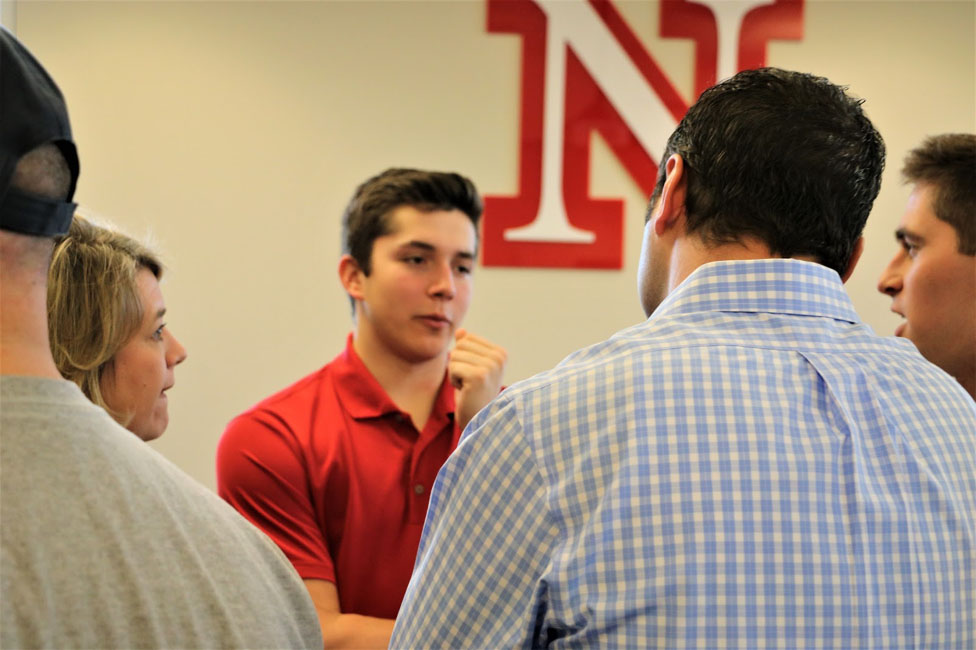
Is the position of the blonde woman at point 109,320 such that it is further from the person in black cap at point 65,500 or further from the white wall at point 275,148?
the white wall at point 275,148

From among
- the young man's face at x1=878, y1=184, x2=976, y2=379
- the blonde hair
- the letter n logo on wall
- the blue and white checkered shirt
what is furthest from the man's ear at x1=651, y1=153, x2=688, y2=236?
the letter n logo on wall

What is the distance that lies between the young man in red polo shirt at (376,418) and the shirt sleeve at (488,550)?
758 millimetres

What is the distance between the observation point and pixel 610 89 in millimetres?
2885

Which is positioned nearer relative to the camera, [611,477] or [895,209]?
[611,477]

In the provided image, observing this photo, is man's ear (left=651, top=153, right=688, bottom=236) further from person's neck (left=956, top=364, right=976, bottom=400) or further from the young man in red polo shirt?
person's neck (left=956, top=364, right=976, bottom=400)

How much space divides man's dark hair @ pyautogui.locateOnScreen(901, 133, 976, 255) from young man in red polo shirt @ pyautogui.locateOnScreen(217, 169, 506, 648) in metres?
0.90

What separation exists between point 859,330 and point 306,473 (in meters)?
1.07

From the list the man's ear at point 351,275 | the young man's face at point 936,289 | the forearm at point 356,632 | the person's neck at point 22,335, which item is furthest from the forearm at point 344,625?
the young man's face at point 936,289

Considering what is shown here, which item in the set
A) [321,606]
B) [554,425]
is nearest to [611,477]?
[554,425]

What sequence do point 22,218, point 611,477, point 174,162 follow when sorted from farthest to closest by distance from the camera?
1. point 174,162
2. point 611,477
3. point 22,218

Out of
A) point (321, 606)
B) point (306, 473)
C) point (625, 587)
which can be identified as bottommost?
point (321, 606)

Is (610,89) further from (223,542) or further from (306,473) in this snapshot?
(223,542)

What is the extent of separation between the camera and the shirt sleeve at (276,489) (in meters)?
1.68

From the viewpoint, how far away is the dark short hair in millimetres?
2066
